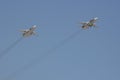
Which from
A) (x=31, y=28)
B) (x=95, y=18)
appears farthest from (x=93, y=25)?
(x=31, y=28)

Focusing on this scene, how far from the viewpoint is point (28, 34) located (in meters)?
101

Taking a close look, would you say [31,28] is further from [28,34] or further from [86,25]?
[86,25]

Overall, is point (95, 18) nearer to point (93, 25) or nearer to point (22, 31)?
point (93, 25)

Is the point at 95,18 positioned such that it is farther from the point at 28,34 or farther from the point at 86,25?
Answer: the point at 28,34

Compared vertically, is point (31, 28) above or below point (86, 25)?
above

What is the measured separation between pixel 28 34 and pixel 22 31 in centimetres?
278

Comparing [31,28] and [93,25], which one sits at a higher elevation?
[31,28]

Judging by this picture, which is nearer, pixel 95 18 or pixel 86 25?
pixel 86 25

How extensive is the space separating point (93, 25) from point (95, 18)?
166 inches

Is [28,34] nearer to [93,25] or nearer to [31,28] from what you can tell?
[31,28]

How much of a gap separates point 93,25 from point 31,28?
2264cm

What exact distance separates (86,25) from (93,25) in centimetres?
468

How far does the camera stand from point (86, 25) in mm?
99000

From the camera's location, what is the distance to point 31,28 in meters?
104
